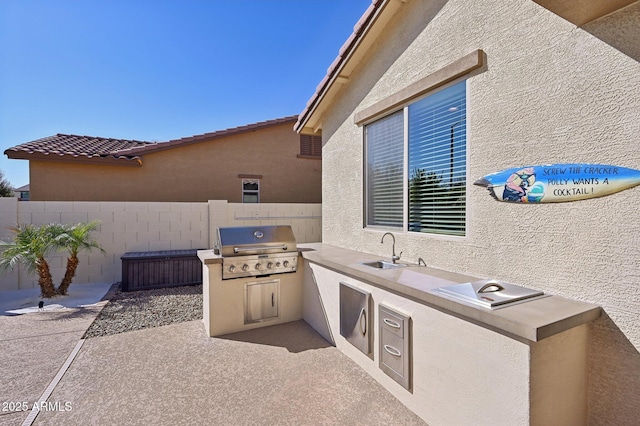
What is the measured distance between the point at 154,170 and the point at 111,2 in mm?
5361

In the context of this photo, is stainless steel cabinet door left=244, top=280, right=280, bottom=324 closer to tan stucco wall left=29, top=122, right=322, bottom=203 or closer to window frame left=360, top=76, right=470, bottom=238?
window frame left=360, top=76, right=470, bottom=238

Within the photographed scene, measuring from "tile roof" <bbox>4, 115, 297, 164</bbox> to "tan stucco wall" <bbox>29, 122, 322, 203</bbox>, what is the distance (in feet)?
1.30

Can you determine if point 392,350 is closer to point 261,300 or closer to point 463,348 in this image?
point 463,348

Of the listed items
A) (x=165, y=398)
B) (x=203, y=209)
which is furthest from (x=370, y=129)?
(x=203, y=209)

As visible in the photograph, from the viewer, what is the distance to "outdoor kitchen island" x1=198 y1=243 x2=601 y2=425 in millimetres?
1952

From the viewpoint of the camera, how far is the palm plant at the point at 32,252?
6207 mm

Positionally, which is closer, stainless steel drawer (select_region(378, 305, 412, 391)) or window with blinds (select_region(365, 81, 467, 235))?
stainless steel drawer (select_region(378, 305, 412, 391))

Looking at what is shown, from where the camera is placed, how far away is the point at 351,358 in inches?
155

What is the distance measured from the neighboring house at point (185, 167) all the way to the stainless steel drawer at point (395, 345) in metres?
9.84

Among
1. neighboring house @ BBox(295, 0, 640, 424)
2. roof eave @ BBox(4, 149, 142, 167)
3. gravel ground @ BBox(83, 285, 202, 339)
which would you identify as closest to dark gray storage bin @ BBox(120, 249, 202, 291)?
gravel ground @ BBox(83, 285, 202, 339)

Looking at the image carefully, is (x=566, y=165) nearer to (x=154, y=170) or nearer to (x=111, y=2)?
(x=111, y=2)

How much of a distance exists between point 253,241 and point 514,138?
13.0ft

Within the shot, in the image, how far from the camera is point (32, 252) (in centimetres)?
629

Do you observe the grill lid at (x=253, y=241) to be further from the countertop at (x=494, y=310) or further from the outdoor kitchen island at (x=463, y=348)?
the countertop at (x=494, y=310)
